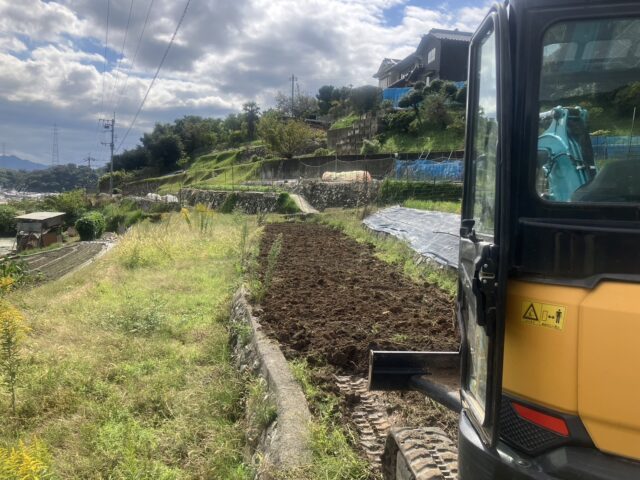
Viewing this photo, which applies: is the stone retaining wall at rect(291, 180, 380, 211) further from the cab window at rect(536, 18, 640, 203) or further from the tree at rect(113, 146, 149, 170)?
the tree at rect(113, 146, 149, 170)

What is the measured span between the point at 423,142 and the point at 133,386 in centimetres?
3661

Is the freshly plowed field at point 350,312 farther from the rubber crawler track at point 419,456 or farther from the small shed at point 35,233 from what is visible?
the small shed at point 35,233

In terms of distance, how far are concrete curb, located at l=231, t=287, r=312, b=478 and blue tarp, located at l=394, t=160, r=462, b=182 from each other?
63.0 ft

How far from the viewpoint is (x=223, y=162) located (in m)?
66.3

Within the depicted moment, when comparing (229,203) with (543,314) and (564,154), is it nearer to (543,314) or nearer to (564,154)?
(564,154)

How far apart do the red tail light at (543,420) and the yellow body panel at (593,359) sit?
0.14 feet

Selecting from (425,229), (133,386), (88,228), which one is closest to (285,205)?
(425,229)

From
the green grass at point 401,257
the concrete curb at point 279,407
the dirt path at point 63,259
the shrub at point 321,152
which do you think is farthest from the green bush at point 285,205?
the concrete curb at point 279,407

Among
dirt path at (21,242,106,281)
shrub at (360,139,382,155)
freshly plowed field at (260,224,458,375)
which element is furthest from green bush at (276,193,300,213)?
freshly plowed field at (260,224,458,375)

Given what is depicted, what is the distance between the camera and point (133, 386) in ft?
18.3

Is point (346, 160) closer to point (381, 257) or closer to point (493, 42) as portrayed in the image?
point (381, 257)

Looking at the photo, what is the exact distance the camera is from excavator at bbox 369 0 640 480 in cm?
158

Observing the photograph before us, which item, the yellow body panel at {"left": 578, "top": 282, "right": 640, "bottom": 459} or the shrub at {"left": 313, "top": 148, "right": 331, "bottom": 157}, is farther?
the shrub at {"left": 313, "top": 148, "right": 331, "bottom": 157}

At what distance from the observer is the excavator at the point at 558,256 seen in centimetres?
158
